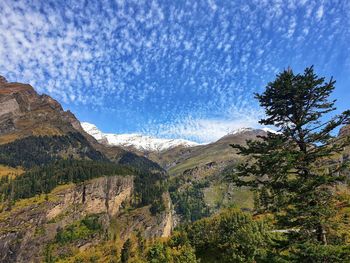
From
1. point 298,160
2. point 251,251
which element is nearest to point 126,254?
point 251,251

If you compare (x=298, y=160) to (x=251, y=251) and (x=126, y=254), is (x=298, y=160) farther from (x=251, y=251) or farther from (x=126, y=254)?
(x=126, y=254)

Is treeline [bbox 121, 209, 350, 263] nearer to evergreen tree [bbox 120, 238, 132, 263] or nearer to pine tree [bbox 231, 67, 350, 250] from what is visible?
pine tree [bbox 231, 67, 350, 250]

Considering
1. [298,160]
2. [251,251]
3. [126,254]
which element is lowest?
[126,254]

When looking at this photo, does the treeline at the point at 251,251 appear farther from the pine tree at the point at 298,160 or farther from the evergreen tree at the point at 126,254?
the evergreen tree at the point at 126,254

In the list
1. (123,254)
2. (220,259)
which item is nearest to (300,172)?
(220,259)

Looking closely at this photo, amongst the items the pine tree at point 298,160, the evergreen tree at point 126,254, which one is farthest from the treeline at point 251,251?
the evergreen tree at point 126,254

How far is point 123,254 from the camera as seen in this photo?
135125 mm

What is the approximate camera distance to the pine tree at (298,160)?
24.4 metres

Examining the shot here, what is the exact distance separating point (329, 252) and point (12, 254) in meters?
217

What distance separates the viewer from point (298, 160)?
26000 millimetres

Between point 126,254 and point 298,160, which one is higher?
point 298,160

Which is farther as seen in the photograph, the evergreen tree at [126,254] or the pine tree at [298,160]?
the evergreen tree at [126,254]

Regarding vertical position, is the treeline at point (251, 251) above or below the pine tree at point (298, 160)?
below

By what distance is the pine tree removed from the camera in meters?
24.4
